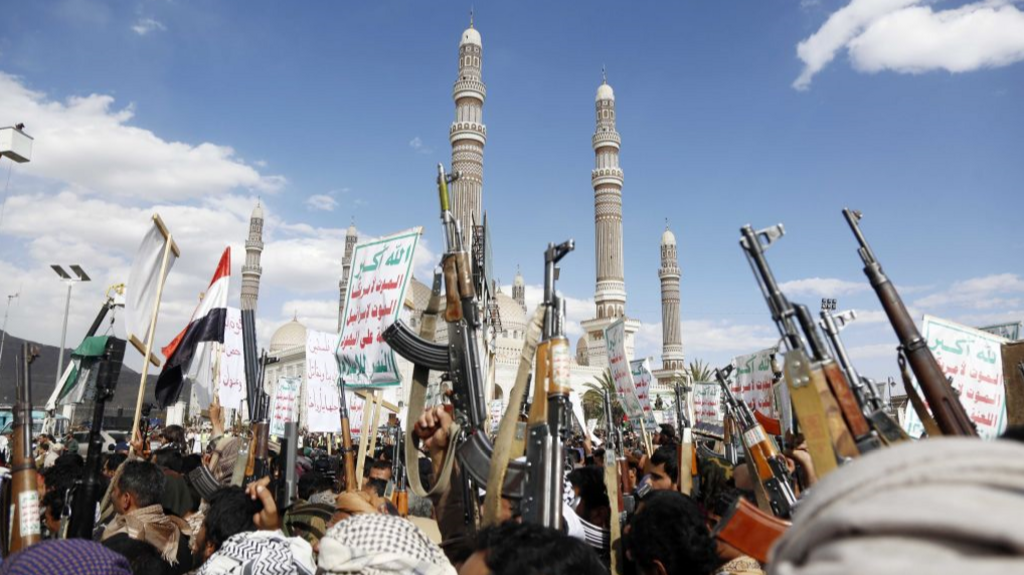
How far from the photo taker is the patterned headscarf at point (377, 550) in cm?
189

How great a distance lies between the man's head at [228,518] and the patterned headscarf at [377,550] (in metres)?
1.21

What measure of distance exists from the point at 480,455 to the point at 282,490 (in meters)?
1.03

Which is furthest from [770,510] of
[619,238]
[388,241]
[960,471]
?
[619,238]

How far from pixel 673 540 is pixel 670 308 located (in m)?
49.0

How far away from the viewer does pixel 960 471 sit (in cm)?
67

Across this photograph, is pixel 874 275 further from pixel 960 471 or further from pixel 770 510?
pixel 960 471

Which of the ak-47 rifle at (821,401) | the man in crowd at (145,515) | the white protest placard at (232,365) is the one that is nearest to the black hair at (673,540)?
the ak-47 rifle at (821,401)

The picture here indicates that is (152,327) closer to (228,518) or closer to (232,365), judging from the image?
(232,365)

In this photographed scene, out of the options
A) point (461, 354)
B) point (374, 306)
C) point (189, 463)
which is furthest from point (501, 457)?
point (189, 463)

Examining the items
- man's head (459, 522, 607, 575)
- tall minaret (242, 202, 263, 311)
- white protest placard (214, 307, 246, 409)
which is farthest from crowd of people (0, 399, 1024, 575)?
tall minaret (242, 202, 263, 311)

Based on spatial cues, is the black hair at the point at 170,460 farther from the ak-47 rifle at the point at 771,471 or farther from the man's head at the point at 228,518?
the ak-47 rifle at the point at 771,471

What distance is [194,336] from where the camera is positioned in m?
7.69

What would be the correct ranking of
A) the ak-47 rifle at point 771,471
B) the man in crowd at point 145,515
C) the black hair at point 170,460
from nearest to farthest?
the ak-47 rifle at point 771,471 → the man in crowd at point 145,515 → the black hair at point 170,460

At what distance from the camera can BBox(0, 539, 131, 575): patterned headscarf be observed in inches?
75.9
